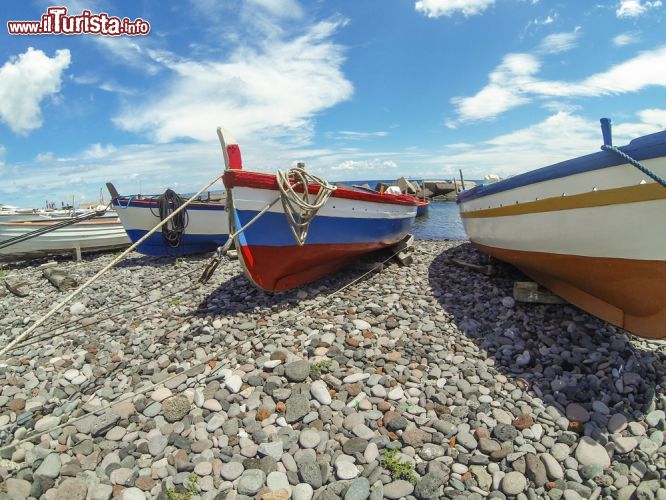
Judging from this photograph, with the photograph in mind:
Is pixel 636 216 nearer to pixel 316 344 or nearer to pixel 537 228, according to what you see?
pixel 537 228

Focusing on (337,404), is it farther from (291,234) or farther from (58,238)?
(58,238)

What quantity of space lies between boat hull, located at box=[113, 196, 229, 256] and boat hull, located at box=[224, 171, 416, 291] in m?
5.02

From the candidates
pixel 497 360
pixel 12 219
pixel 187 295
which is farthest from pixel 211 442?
pixel 12 219

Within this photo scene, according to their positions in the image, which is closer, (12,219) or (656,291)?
(656,291)

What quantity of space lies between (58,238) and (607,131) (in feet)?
47.4

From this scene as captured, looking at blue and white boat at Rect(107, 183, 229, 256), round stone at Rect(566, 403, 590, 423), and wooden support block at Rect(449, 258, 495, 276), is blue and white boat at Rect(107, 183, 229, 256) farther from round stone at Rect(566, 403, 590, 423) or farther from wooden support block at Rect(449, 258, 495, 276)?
round stone at Rect(566, 403, 590, 423)

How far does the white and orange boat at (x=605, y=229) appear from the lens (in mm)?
3617

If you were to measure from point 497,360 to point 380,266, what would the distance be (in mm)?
4042

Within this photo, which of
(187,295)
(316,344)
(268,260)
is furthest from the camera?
(187,295)

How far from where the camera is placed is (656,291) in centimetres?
380

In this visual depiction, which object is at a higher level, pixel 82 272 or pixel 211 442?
pixel 82 272

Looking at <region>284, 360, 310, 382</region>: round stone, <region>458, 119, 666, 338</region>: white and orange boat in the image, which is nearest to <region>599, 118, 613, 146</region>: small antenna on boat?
<region>458, 119, 666, 338</region>: white and orange boat

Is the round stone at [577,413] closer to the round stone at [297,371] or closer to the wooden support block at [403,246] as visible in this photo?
the round stone at [297,371]

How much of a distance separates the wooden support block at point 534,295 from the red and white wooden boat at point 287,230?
3.16m
